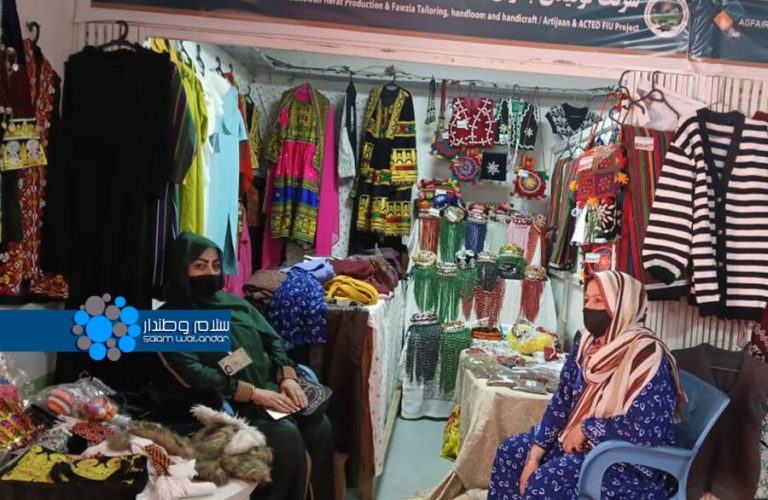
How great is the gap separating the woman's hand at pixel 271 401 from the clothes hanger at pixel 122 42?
1496mm

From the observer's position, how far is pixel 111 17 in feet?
8.39

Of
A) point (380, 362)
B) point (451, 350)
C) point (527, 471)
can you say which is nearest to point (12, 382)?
point (380, 362)

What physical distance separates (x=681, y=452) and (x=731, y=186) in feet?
3.91

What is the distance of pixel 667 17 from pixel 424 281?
237 cm

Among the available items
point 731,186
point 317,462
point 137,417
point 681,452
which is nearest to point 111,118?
point 137,417

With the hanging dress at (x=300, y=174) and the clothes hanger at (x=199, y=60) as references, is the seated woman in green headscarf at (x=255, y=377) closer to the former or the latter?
the clothes hanger at (x=199, y=60)

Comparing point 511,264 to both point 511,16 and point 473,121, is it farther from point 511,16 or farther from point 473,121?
point 511,16

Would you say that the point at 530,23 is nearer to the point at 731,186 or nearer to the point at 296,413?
the point at 731,186

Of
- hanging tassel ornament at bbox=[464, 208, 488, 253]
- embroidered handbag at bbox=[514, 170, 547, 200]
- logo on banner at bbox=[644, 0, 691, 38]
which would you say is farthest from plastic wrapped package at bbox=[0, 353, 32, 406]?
embroidered handbag at bbox=[514, 170, 547, 200]

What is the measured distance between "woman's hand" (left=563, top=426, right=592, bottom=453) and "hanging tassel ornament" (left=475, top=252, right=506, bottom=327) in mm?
2339

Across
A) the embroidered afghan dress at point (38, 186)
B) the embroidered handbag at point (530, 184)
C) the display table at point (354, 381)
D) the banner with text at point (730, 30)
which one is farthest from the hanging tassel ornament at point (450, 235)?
the embroidered afghan dress at point (38, 186)

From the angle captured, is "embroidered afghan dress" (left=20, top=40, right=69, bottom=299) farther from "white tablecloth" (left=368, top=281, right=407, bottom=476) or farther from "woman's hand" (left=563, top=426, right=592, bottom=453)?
"woman's hand" (left=563, top=426, right=592, bottom=453)

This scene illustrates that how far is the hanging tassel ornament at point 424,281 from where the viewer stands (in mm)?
4379

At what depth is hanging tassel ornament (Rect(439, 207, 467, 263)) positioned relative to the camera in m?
4.46
